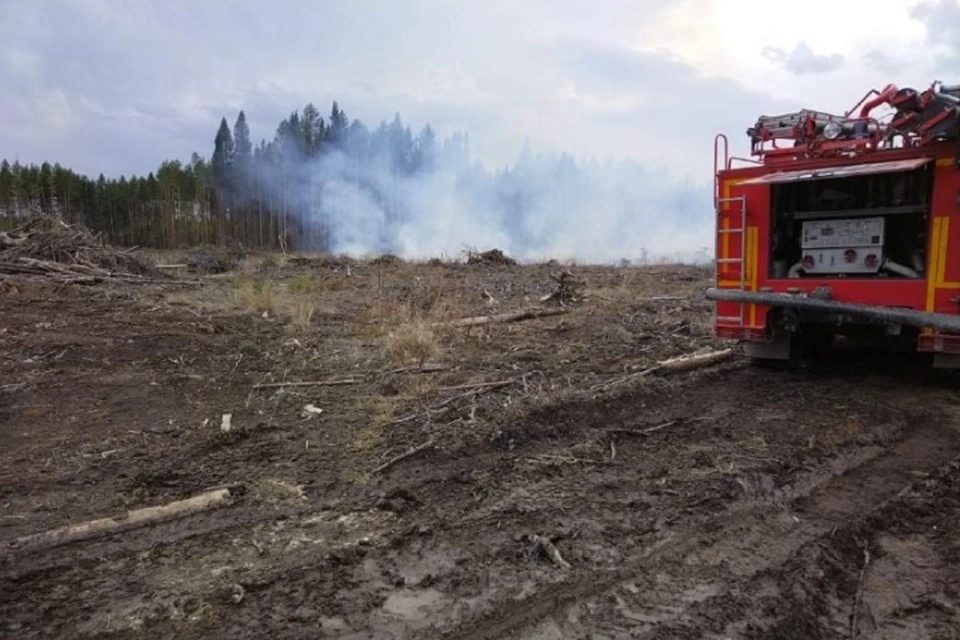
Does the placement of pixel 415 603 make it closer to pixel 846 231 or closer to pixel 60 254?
pixel 846 231

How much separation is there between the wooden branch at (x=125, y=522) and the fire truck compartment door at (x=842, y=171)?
6161mm

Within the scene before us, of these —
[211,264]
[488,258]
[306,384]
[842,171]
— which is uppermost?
[842,171]

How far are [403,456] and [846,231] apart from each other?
18.1ft

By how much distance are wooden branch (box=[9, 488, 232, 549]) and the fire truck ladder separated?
19.3 feet

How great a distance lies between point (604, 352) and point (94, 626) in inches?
266

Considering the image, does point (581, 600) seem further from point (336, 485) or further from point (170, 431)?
point (170, 431)

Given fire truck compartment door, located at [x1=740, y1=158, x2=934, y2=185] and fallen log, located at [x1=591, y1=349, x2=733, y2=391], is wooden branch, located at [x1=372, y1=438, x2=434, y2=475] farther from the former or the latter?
fire truck compartment door, located at [x1=740, y1=158, x2=934, y2=185]

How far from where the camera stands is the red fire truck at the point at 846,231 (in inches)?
252

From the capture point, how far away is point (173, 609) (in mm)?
2957

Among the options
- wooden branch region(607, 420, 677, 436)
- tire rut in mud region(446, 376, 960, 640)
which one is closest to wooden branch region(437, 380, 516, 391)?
wooden branch region(607, 420, 677, 436)

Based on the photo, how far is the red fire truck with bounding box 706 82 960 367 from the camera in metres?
6.41

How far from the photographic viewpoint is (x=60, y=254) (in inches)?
709

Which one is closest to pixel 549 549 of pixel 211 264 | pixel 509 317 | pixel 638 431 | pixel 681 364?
pixel 638 431

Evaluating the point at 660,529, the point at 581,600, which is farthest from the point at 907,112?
the point at 581,600
